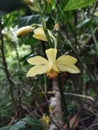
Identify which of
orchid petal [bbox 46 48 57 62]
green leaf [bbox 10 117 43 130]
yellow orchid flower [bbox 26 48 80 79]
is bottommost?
green leaf [bbox 10 117 43 130]

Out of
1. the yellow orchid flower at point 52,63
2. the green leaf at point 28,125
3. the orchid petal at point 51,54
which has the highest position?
the orchid petal at point 51,54

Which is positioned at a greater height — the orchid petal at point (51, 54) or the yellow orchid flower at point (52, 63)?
the orchid petal at point (51, 54)

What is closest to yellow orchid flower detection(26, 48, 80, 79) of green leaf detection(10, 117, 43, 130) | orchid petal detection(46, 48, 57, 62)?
orchid petal detection(46, 48, 57, 62)

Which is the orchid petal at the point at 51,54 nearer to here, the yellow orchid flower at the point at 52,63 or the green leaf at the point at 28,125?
the yellow orchid flower at the point at 52,63

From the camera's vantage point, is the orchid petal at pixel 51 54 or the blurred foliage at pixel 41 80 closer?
the orchid petal at pixel 51 54

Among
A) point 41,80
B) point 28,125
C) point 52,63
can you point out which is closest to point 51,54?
point 52,63

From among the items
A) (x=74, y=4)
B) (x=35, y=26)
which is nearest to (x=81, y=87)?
(x=35, y=26)

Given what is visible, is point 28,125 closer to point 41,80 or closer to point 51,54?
point 51,54

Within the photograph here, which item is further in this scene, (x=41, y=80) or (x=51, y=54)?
(x=41, y=80)

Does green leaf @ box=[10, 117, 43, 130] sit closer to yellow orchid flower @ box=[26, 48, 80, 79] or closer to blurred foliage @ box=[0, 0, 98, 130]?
blurred foliage @ box=[0, 0, 98, 130]

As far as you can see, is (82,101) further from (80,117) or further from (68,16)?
(68,16)

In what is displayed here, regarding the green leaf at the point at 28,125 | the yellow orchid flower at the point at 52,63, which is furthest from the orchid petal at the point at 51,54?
the green leaf at the point at 28,125
